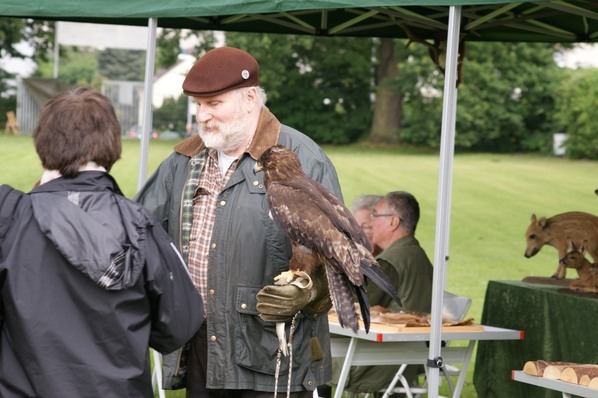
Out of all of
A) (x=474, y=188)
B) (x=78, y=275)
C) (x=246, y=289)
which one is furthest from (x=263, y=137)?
(x=474, y=188)

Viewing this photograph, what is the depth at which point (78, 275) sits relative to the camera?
278cm

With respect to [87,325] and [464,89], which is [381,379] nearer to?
[87,325]

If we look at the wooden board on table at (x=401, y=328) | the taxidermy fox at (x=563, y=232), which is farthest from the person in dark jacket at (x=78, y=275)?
the taxidermy fox at (x=563, y=232)

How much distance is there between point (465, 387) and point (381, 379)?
2.08 m

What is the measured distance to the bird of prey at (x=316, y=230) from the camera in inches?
136

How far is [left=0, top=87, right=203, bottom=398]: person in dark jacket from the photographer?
2.76 m

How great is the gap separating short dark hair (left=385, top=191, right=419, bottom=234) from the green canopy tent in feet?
0.91

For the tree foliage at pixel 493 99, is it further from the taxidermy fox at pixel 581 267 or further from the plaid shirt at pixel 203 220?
the plaid shirt at pixel 203 220

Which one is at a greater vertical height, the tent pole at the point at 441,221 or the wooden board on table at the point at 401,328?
the tent pole at the point at 441,221

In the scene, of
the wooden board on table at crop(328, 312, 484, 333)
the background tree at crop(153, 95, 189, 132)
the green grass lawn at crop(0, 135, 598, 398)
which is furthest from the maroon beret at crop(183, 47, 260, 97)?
the background tree at crop(153, 95, 189, 132)

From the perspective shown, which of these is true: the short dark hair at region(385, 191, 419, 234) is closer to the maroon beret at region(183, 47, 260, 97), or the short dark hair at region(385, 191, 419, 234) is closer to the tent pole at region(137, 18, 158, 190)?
the tent pole at region(137, 18, 158, 190)

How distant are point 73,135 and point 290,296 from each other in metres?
0.91

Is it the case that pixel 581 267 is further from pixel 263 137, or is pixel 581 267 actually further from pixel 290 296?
pixel 290 296

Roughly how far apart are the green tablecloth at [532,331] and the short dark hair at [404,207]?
710 mm
